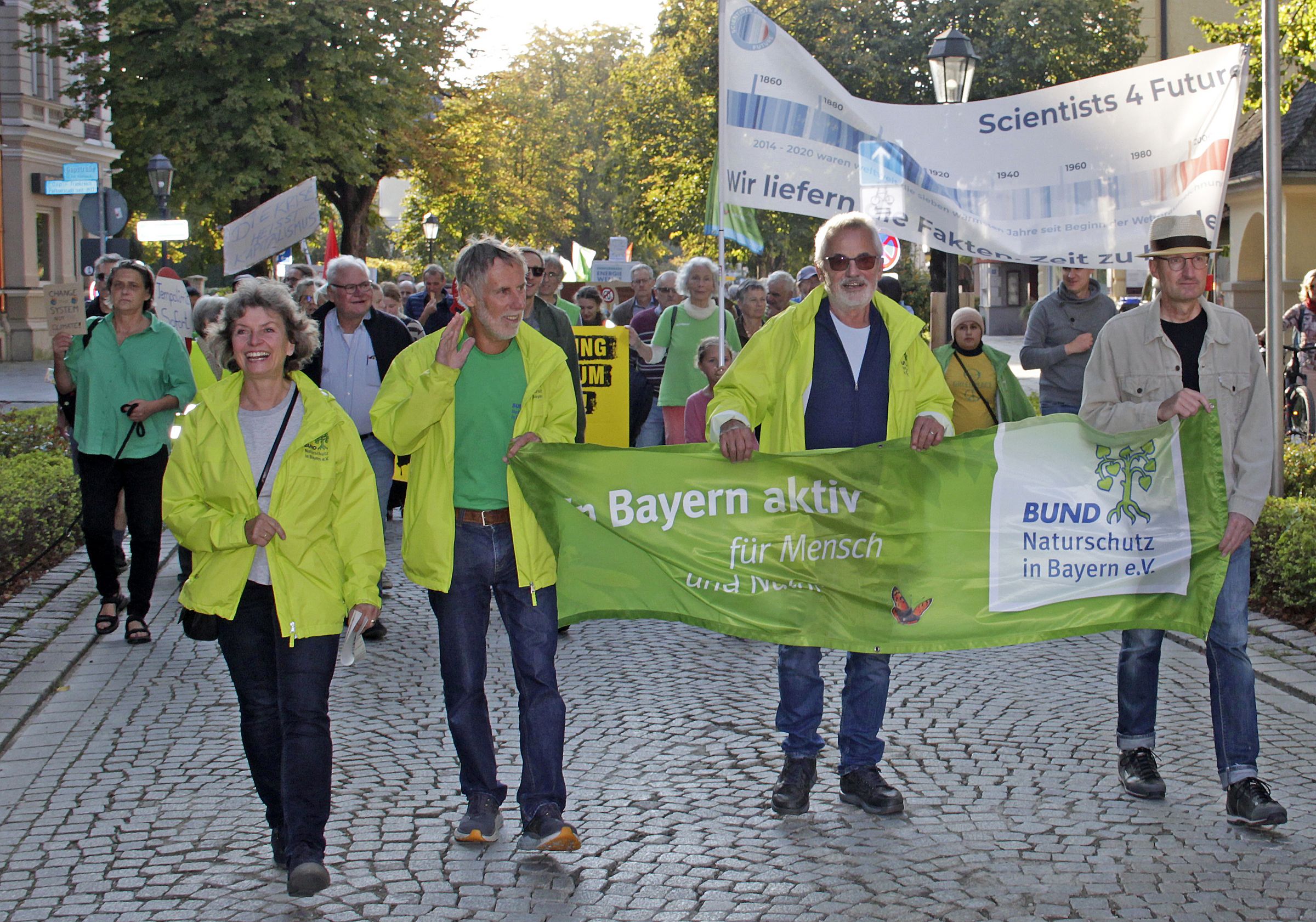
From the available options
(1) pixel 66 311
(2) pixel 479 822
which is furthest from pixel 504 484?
(1) pixel 66 311

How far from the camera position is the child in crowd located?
895 centimetres

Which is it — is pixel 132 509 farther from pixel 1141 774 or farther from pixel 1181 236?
pixel 1181 236

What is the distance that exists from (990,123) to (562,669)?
153 inches

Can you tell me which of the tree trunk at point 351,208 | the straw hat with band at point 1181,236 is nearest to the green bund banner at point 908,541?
the straw hat with band at point 1181,236

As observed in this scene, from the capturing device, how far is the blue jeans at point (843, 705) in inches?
205

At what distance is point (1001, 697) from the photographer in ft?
21.8

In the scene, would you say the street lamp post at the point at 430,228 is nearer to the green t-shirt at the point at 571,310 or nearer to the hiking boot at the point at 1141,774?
the green t-shirt at the point at 571,310

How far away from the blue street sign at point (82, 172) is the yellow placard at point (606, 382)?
15.5m

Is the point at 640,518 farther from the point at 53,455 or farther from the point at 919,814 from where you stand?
the point at 53,455

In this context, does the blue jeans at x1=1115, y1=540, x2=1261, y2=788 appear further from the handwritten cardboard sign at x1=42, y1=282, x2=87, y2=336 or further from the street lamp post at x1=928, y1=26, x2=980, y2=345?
the street lamp post at x1=928, y1=26, x2=980, y2=345

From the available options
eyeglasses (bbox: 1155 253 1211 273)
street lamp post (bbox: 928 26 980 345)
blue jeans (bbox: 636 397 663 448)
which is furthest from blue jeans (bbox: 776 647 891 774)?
street lamp post (bbox: 928 26 980 345)

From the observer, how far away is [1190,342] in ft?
17.0

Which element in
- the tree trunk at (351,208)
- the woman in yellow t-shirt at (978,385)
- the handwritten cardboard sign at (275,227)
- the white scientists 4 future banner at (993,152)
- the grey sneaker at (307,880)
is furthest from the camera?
the tree trunk at (351,208)

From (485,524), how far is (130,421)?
4097 mm
